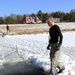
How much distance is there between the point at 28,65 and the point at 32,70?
1.15 m

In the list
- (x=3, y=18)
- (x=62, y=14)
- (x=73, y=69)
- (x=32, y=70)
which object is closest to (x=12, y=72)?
(x=32, y=70)

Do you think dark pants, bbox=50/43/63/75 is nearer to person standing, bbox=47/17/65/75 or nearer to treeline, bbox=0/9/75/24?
person standing, bbox=47/17/65/75

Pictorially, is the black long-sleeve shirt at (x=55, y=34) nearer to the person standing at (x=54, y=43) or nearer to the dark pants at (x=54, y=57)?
the person standing at (x=54, y=43)

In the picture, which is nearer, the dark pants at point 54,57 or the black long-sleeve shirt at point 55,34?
the black long-sleeve shirt at point 55,34

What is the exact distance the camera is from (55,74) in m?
9.43

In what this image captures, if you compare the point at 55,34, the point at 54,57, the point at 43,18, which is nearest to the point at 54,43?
the point at 55,34

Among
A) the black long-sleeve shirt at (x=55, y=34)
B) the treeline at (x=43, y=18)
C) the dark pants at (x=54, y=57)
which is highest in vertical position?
the black long-sleeve shirt at (x=55, y=34)

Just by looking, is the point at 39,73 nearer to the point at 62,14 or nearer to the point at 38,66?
the point at 38,66

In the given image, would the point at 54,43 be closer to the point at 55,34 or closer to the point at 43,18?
the point at 55,34

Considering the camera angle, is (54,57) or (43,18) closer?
(54,57)

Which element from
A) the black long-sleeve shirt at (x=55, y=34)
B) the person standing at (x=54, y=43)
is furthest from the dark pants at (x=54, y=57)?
the black long-sleeve shirt at (x=55, y=34)

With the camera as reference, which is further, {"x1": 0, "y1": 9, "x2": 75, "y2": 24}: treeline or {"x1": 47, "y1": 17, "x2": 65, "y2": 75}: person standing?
{"x1": 0, "y1": 9, "x2": 75, "y2": 24}: treeline

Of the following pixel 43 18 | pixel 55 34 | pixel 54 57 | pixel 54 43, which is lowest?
pixel 43 18

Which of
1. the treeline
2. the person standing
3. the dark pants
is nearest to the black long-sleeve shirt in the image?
the person standing
